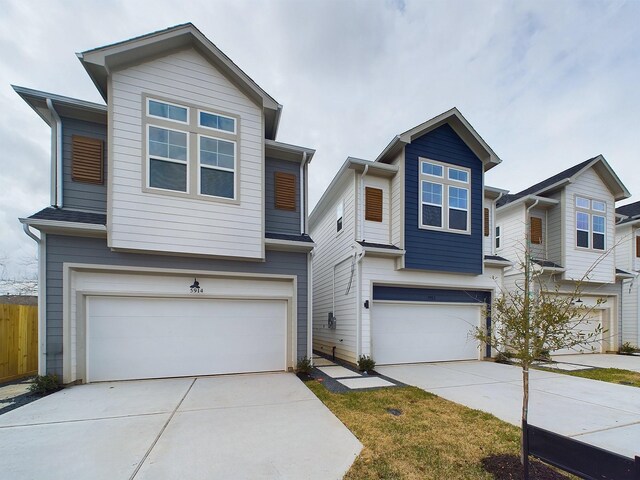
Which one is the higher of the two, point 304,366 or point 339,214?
A: point 339,214

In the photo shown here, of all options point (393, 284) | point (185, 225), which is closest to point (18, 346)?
point (185, 225)

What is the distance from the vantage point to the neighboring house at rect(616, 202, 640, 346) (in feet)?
42.0

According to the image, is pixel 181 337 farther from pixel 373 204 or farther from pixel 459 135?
pixel 459 135

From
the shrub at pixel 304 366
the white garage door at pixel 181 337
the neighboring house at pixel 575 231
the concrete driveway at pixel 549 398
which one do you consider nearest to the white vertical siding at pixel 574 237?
the neighboring house at pixel 575 231

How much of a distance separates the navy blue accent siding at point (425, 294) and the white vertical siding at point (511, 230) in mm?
2689

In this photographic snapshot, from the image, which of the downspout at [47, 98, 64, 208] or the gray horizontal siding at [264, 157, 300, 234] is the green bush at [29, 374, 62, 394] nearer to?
the downspout at [47, 98, 64, 208]

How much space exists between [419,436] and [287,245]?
4.76 metres

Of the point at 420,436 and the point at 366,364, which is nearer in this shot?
the point at 420,436

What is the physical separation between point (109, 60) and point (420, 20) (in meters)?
8.60

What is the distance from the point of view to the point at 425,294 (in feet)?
30.4

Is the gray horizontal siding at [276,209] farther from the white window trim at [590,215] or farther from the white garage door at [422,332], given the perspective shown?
the white window trim at [590,215]

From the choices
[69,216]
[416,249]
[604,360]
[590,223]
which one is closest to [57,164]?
[69,216]

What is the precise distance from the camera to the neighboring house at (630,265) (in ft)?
42.0

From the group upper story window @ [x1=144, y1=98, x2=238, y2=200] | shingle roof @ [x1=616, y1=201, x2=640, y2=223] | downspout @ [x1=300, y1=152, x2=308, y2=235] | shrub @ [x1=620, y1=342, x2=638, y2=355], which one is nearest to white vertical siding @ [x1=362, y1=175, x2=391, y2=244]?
downspout @ [x1=300, y1=152, x2=308, y2=235]
